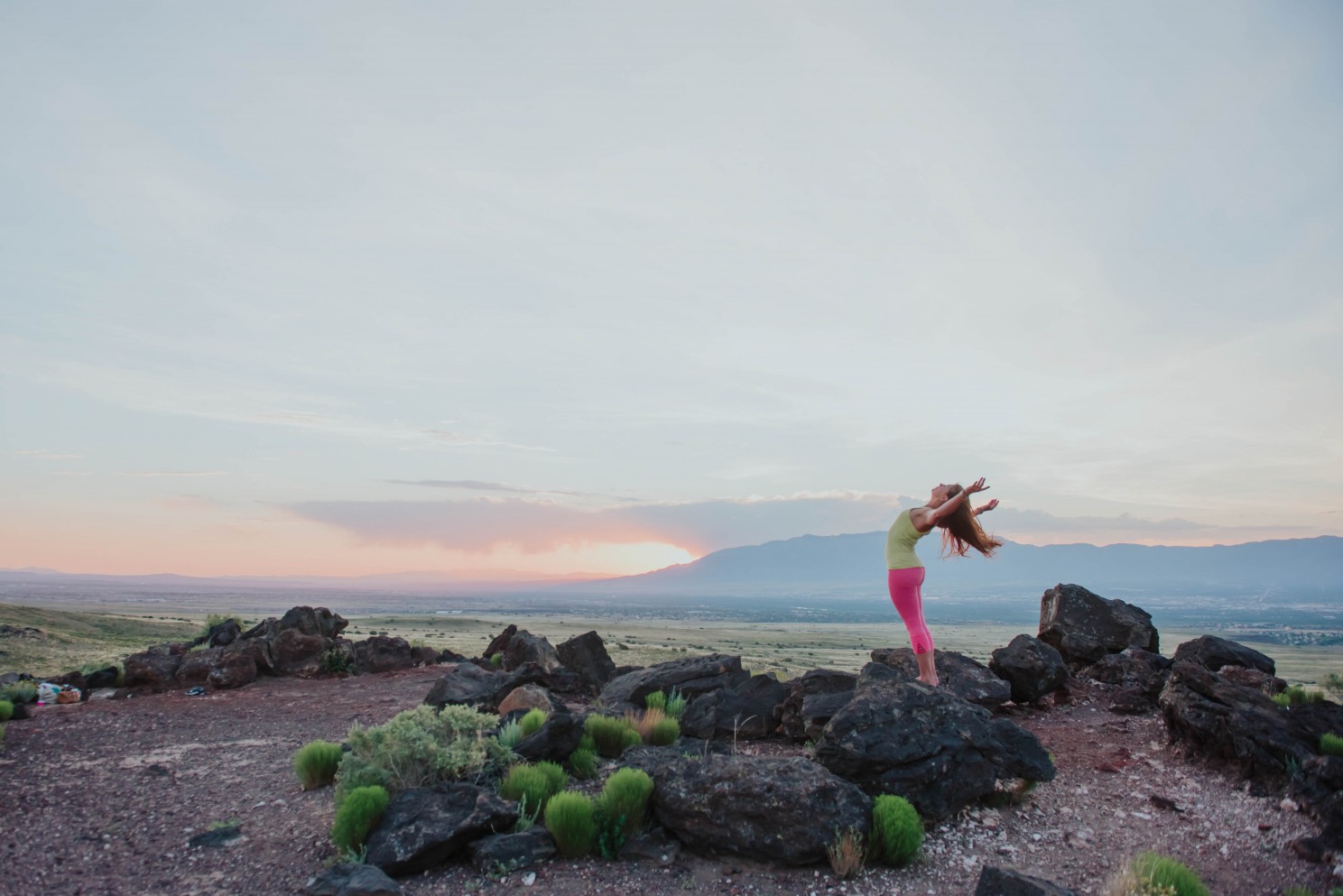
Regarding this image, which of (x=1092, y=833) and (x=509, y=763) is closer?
(x=1092, y=833)

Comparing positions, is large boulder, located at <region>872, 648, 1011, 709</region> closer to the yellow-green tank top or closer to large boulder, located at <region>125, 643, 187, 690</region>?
the yellow-green tank top

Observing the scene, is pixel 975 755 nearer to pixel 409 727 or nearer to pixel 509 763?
pixel 509 763

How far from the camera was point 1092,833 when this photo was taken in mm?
7691

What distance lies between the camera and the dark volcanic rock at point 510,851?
6832 mm

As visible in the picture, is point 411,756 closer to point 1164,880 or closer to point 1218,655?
point 1164,880

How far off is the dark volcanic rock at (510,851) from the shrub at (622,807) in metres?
0.52

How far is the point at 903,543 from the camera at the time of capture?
10164 millimetres

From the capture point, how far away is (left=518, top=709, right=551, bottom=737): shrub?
32.0 ft

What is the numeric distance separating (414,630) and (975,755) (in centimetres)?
6262

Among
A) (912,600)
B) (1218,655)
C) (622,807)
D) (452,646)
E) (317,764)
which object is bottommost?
(452,646)

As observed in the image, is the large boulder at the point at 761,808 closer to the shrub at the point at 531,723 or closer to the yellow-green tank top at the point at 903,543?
the shrub at the point at 531,723

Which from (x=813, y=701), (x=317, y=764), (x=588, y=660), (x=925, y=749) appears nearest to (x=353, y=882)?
(x=317, y=764)

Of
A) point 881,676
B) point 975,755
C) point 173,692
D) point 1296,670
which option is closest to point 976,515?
point 881,676

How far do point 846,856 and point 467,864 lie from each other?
11.1ft
